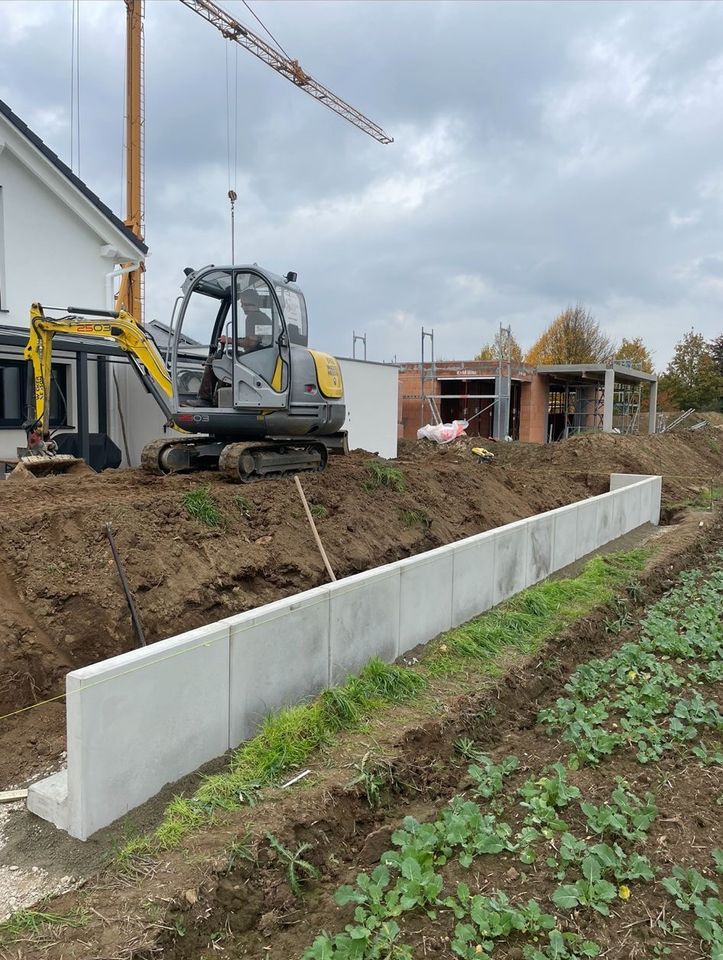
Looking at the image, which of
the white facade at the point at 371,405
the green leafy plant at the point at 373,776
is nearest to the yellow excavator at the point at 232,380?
the green leafy plant at the point at 373,776

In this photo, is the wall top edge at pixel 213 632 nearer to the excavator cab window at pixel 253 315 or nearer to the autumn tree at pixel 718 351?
the excavator cab window at pixel 253 315

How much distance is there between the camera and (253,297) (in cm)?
977

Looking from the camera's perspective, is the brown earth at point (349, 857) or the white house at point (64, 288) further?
the white house at point (64, 288)

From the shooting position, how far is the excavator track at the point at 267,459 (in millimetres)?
9203

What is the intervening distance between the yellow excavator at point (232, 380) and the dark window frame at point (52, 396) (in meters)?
4.15

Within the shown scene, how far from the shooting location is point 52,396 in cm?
1488

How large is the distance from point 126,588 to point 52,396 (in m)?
10.2

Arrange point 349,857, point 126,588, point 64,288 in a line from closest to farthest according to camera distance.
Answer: point 349,857
point 126,588
point 64,288

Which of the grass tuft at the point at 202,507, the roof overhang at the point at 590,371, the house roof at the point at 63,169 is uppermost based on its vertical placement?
the house roof at the point at 63,169

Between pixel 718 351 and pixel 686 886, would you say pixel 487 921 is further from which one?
pixel 718 351

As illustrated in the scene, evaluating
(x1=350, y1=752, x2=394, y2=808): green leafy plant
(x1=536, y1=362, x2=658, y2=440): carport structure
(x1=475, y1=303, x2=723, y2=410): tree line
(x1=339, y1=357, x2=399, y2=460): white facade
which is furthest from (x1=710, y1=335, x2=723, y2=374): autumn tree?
(x1=350, y1=752, x2=394, y2=808): green leafy plant

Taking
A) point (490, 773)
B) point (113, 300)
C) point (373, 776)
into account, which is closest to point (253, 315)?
point (373, 776)

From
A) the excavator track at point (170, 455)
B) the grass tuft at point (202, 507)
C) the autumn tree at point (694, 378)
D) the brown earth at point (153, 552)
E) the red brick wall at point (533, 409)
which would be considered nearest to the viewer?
the brown earth at point (153, 552)

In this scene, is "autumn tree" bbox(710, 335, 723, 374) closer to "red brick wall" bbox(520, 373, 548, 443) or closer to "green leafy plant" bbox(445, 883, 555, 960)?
"red brick wall" bbox(520, 373, 548, 443)
